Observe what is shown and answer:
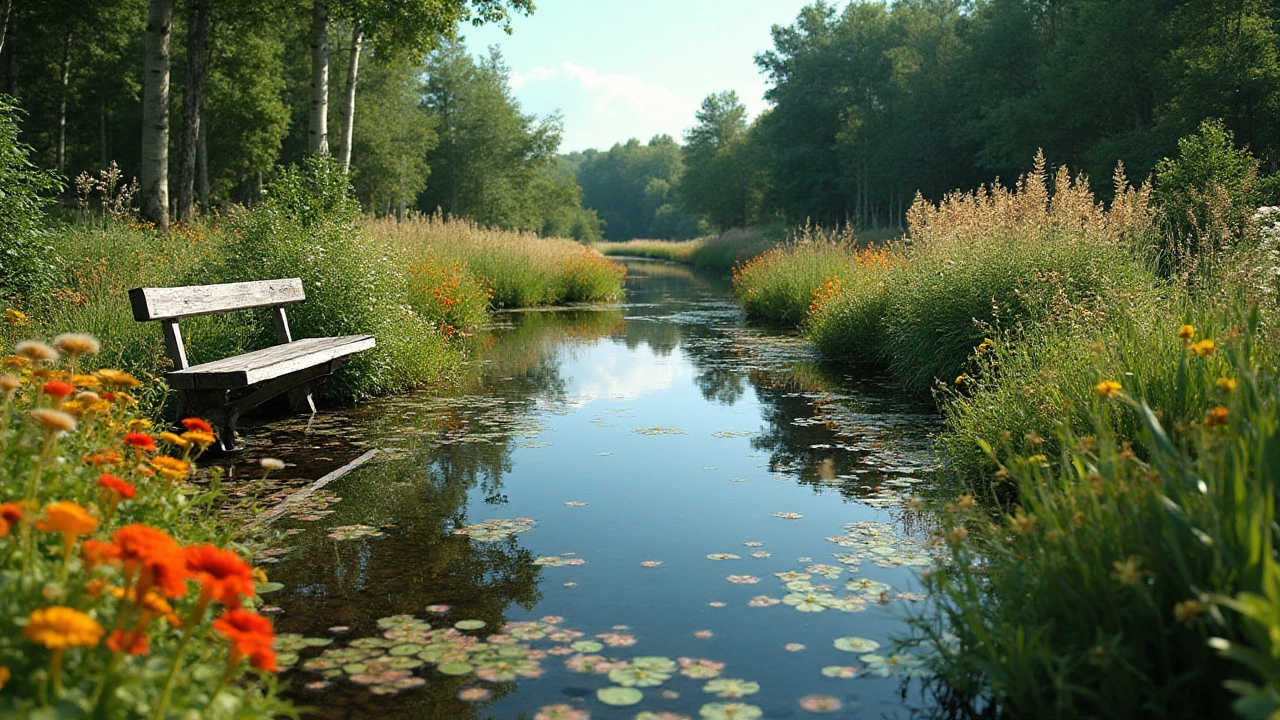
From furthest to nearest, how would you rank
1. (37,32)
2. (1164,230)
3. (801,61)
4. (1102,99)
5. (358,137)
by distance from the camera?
(801,61), (358,137), (1102,99), (37,32), (1164,230)

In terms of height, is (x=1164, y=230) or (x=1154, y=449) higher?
(x=1164, y=230)

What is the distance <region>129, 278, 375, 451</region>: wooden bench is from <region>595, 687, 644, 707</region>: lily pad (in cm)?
356

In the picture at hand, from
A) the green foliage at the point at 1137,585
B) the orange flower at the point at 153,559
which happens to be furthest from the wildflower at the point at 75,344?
the green foliage at the point at 1137,585

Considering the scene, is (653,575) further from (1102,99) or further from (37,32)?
(1102,99)

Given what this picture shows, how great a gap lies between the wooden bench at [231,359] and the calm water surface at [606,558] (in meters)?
0.44

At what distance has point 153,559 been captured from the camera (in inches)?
67.0

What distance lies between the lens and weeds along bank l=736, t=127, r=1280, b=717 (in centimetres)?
217

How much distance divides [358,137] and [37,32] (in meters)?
11.2

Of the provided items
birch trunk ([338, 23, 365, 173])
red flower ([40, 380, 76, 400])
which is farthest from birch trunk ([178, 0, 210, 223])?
red flower ([40, 380, 76, 400])

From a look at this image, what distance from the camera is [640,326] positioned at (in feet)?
54.6

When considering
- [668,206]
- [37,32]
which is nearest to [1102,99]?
[37,32]

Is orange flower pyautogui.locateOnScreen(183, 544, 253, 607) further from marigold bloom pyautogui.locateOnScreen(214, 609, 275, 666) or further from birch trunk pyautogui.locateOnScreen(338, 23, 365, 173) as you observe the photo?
birch trunk pyautogui.locateOnScreen(338, 23, 365, 173)

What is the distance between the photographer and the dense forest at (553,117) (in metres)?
18.9

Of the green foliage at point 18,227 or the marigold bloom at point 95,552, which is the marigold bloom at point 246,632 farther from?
the green foliage at point 18,227
